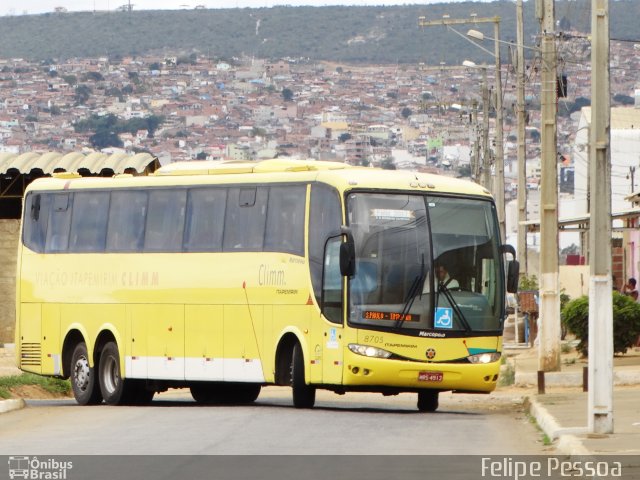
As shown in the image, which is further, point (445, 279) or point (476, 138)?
point (476, 138)

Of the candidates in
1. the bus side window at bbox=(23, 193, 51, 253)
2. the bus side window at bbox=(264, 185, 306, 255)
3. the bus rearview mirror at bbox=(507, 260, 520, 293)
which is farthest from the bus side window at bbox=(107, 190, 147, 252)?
the bus rearview mirror at bbox=(507, 260, 520, 293)

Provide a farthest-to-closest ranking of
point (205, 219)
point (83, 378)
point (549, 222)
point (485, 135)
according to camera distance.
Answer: point (485, 135), point (549, 222), point (83, 378), point (205, 219)

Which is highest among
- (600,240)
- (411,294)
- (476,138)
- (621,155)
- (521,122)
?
(621,155)

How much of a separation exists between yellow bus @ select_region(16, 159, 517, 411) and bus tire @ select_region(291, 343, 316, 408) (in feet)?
0.08

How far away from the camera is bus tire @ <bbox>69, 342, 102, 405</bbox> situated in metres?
27.0

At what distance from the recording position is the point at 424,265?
2302 cm

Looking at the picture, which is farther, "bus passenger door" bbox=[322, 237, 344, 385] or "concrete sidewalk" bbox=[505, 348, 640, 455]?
"bus passenger door" bbox=[322, 237, 344, 385]

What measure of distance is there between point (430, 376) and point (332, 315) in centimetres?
152

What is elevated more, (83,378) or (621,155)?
(621,155)

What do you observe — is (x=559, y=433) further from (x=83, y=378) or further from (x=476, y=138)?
(x=476, y=138)

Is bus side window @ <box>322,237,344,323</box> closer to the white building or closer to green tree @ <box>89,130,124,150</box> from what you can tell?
the white building

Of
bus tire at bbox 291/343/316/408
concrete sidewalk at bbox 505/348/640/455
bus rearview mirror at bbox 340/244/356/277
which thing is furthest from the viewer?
bus tire at bbox 291/343/316/408

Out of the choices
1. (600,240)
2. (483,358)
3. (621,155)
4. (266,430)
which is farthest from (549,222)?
(621,155)
